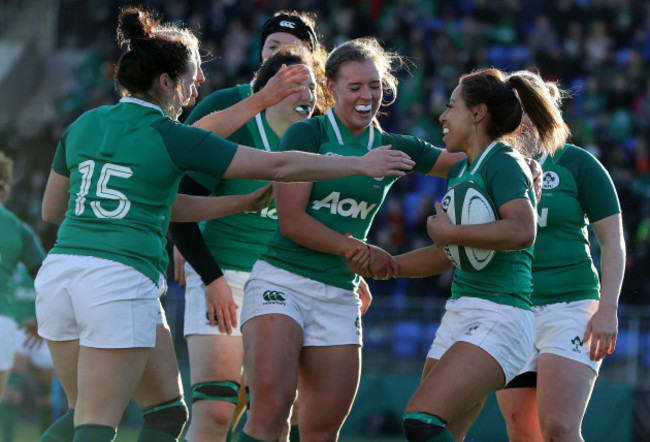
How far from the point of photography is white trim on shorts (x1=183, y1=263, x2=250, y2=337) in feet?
17.5

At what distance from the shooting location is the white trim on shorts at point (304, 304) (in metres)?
4.75

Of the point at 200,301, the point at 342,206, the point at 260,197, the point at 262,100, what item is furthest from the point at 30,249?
the point at 342,206

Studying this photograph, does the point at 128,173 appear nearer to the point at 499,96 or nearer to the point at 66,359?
the point at 66,359

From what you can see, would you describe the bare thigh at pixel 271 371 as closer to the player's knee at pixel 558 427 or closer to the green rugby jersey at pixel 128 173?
the green rugby jersey at pixel 128 173

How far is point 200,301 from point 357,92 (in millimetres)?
1406

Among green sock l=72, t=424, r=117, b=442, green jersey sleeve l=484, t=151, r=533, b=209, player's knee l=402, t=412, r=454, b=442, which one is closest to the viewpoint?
green sock l=72, t=424, r=117, b=442

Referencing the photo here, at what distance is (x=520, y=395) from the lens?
536cm

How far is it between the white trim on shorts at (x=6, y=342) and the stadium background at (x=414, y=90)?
3.94 metres

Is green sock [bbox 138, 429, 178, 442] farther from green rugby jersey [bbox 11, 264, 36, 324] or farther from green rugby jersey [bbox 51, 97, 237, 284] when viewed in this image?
green rugby jersey [bbox 11, 264, 36, 324]

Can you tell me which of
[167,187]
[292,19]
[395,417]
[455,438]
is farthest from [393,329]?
[167,187]

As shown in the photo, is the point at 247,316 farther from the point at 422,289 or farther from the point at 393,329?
the point at 422,289

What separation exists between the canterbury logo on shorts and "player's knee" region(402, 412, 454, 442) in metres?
0.82

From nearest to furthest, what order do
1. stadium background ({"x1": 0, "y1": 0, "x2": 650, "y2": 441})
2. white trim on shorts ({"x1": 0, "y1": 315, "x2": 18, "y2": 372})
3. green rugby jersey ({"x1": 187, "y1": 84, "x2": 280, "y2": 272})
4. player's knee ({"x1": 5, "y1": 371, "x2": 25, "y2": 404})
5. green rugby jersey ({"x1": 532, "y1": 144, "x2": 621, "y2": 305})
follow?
green rugby jersey ({"x1": 532, "y1": 144, "x2": 621, "y2": 305})
green rugby jersey ({"x1": 187, "y1": 84, "x2": 280, "y2": 272})
white trim on shorts ({"x1": 0, "y1": 315, "x2": 18, "y2": 372})
player's knee ({"x1": 5, "y1": 371, "x2": 25, "y2": 404})
stadium background ({"x1": 0, "y1": 0, "x2": 650, "y2": 441})

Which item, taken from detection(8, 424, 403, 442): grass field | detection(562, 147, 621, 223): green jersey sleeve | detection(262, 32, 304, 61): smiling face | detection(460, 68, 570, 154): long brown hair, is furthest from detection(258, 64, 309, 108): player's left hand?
detection(8, 424, 403, 442): grass field
